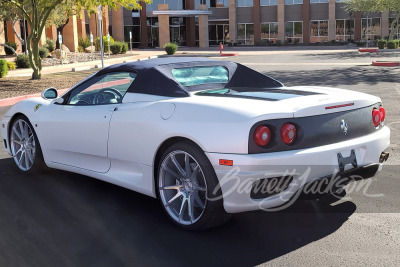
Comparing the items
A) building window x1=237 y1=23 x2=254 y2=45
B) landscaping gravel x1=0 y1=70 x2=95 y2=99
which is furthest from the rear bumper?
building window x1=237 y1=23 x2=254 y2=45

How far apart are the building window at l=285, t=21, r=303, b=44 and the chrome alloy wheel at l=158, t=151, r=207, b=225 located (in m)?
60.2

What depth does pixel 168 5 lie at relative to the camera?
63.1 metres

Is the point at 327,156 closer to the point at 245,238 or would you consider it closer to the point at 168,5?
the point at 245,238

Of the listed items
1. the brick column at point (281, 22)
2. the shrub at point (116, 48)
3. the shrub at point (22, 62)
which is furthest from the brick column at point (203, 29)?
the shrub at point (22, 62)

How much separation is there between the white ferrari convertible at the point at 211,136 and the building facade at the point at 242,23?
54631 mm

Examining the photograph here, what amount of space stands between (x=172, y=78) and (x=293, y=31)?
198ft

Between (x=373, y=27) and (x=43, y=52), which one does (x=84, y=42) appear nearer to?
(x=43, y=52)

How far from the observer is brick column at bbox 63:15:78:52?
45.5 metres

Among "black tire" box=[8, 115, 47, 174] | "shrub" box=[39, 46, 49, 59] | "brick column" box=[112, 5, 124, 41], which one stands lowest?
"black tire" box=[8, 115, 47, 174]

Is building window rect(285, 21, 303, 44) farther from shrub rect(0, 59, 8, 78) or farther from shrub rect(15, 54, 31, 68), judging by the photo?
shrub rect(0, 59, 8, 78)

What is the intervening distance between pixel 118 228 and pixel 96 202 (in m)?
0.84

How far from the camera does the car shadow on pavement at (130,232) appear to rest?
4047 mm

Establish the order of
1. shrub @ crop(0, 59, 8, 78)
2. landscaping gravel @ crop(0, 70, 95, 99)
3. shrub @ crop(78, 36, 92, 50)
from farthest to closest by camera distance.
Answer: shrub @ crop(78, 36, 92, 50) → shrub @ crop(0, 59, 8, 78) → landscaping gravel @ crop(0, 70, 95, 99)

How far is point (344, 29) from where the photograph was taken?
6144 centimetres
